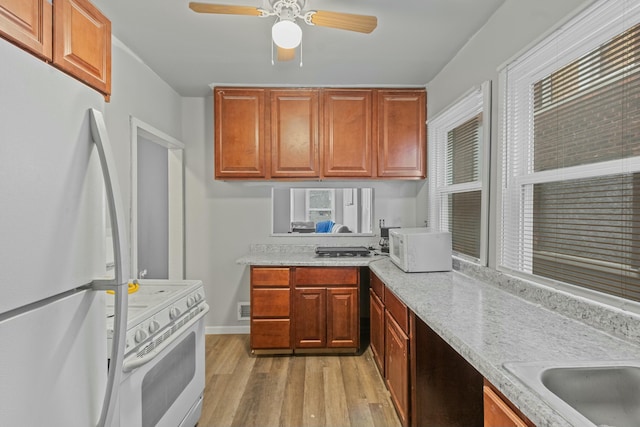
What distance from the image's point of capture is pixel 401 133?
3.22 m

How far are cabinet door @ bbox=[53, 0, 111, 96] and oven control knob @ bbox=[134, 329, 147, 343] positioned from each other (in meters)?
0.93

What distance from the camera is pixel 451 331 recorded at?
1262 mm

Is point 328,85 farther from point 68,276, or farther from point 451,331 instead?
point 68,276

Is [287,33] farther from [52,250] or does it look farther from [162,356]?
[162,356]

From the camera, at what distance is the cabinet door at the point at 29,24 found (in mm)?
742

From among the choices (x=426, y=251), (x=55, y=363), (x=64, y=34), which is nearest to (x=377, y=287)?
(x=426, y=251)

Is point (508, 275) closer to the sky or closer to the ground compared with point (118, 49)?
closer to the ground

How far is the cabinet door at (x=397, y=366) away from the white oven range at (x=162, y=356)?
1.18m

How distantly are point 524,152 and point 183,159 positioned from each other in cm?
313

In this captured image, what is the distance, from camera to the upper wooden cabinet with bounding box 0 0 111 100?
761mm

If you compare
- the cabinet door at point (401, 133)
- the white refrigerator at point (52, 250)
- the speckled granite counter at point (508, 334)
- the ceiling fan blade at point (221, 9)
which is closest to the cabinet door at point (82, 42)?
the white refrigerator at point (52, 250)

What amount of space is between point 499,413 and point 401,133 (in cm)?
266

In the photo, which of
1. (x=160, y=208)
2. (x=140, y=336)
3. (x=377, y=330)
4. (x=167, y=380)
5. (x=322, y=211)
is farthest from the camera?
(x=160, y=208)

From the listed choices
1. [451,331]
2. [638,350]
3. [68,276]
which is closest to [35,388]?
[68,276]
